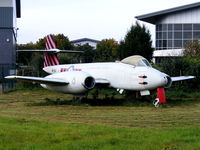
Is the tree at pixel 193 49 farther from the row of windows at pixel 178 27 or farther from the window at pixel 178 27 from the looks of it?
the window at pixel 178 27

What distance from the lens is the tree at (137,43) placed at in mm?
34375

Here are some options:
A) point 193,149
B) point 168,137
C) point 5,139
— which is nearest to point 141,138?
point 168,137

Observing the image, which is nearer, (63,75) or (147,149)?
(147,149)

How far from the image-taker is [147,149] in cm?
791

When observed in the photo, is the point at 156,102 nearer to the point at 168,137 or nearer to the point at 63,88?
the point at 63,88

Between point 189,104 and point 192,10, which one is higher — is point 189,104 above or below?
below

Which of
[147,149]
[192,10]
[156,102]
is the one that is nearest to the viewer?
[147,149]

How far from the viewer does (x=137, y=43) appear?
34.4m

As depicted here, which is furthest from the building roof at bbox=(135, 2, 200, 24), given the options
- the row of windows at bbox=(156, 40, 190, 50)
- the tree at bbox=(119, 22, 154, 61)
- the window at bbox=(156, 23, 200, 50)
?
the tree at bbox=(119, 22, 154, 61)

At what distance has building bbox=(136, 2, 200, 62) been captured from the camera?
47.2 metres

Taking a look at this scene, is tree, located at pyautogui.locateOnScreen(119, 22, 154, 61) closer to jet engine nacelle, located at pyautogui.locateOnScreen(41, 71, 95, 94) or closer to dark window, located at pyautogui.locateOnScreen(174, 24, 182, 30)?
dark window, located at pyautogui.locateOnScreen(174, 24, 182, 30)

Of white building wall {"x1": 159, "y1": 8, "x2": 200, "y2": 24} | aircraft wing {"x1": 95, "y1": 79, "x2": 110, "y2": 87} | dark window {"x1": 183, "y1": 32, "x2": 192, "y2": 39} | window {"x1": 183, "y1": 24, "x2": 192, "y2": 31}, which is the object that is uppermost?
white building wall {"x1": 159, "y1": 8, "x2": 200, "y2": 24}

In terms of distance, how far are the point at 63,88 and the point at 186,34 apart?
1193 inches

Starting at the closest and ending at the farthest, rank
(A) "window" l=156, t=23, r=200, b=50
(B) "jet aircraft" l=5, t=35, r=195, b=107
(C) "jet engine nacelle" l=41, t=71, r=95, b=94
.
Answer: (B) "jet aircraft" l=5, t=35, r=195, b=107 → (C) "jet engine nacelle" l=41, t=71, r=95, b=94 → (A) "window" l=156, t=23, r=200, b=50
